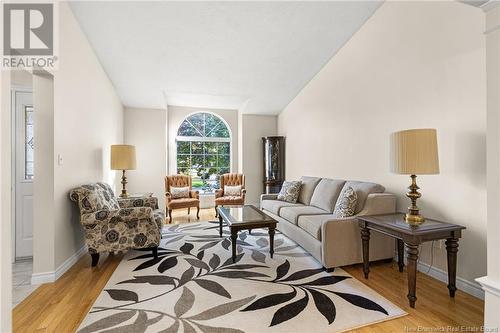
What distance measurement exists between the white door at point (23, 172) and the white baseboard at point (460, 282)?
15.0ft

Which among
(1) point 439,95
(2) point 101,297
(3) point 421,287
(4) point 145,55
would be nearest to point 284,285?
(3) point 421,287

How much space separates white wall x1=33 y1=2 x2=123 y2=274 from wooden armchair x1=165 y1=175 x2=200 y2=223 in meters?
1.41

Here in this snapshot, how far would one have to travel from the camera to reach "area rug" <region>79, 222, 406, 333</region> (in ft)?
5.62

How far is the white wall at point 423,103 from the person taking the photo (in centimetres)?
210

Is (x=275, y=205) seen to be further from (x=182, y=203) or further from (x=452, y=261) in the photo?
(x=452, y=261)

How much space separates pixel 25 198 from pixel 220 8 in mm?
3336

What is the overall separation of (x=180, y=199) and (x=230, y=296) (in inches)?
131

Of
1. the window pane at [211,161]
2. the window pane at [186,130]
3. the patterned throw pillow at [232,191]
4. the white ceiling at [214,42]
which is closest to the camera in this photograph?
the white ceiling at [214,42]

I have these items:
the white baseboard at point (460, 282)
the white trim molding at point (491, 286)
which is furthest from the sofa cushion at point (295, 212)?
the white trim molding at point (491, 286)

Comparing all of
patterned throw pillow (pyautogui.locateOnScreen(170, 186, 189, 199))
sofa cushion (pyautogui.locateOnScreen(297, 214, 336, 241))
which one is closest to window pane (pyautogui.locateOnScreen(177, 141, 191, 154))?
patterned throw pillow (pyautogui.locateOnScreen(170, 186, 189, 199))

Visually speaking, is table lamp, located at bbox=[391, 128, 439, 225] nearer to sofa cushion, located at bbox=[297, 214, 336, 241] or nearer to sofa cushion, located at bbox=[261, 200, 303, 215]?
sofa cushion, located at bbox=[297, 214, 336, 241]

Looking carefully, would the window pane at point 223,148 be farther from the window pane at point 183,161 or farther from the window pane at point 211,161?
the window pane at point 183,161

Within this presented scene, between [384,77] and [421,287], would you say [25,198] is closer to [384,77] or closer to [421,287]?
[421,287]

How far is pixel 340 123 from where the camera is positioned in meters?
3.89
